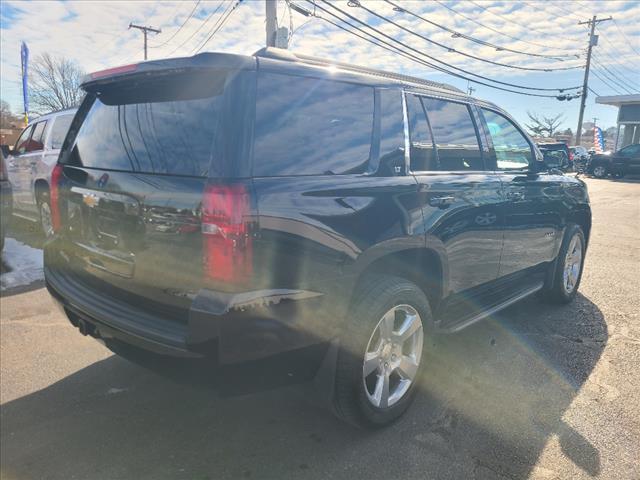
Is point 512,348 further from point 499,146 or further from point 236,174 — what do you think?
point 236,174

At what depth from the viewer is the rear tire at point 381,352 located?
2.48 m

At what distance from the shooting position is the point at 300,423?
2.86m

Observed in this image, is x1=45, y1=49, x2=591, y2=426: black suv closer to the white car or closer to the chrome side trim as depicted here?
the chrome side trim

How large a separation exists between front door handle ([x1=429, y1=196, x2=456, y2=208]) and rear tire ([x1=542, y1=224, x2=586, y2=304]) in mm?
2191

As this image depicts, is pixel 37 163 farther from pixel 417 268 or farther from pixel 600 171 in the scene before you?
pixel 600 171

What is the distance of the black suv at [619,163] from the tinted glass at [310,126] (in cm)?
2796

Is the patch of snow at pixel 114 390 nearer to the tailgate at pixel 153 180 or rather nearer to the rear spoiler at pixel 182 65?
the tailgate at pixel 153 180

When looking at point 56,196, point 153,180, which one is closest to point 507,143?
point 153,180

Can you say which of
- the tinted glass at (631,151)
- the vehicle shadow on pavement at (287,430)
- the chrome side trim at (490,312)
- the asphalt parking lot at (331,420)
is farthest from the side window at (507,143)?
the tinted glass at (631,151)

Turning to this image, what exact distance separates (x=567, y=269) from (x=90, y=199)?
4.36 meters

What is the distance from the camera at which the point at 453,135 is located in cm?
338

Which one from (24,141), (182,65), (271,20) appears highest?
(271,20)

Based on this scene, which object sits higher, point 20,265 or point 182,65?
point 182,65

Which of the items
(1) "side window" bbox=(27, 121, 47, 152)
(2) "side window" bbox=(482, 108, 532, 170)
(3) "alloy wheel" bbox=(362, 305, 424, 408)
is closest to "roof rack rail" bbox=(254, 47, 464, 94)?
(2) "side window" bbox=(482, 108, 532, 170)
